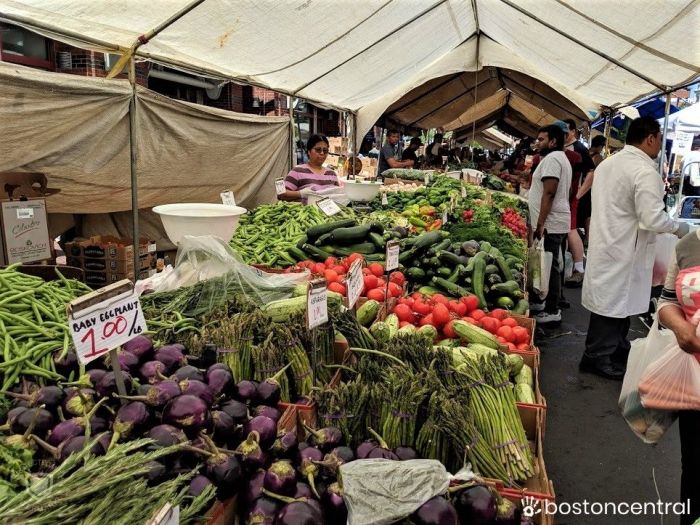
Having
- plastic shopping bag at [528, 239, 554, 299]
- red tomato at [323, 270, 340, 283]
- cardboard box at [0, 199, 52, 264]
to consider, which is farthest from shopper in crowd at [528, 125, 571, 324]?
cardboard box at [0, 199, 52, 264]

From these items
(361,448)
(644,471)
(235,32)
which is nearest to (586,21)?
(235,32)

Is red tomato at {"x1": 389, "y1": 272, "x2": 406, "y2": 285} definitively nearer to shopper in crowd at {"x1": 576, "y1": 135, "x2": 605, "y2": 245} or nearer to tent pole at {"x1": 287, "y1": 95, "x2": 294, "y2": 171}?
shopper in crowd at {"x1": 576, "y1": 135, "x2": 605, "y2": 245}

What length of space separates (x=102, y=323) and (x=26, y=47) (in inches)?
407

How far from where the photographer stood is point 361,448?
5.51 ft

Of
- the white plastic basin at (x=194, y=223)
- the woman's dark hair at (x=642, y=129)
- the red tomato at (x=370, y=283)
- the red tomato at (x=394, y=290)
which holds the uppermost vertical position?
the woman's dark hair at (x=642, y=129)

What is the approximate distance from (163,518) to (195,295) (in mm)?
2037

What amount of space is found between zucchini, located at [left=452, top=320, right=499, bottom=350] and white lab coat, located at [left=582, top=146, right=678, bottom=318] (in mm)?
2047

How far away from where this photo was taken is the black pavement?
318 cm

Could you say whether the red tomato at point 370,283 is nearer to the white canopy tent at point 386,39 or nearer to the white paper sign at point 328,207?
the white paper sign at point 328,207

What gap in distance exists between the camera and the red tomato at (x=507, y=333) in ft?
10.9

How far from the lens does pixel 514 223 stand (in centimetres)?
669

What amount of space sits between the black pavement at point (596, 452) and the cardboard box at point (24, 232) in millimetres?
3831

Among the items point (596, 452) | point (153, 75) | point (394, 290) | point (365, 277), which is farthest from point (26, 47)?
point (596, 452)

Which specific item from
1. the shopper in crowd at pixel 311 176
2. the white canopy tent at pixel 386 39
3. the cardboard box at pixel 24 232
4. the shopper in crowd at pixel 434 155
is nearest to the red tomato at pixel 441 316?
the cardboard box at pixel 24 232
